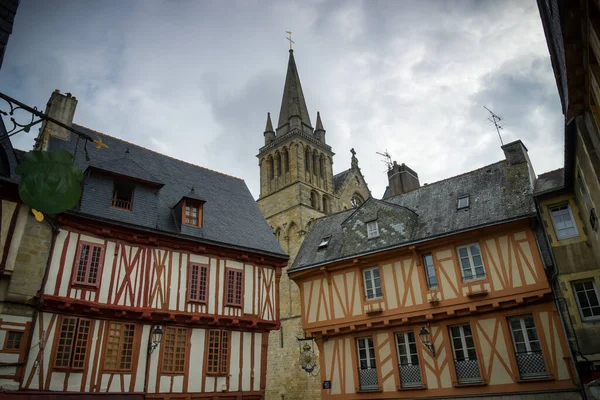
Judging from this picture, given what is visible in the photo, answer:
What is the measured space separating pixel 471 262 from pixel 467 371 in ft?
9.83

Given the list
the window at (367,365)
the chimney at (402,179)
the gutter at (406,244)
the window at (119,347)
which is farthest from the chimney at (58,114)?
the chimney at (402,179)

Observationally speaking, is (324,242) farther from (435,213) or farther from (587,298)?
(587,298)

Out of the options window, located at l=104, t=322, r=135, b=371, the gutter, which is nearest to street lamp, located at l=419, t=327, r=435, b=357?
the gutter

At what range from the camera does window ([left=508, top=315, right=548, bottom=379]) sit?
37.6 ft

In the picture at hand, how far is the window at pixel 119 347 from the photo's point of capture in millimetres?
10930

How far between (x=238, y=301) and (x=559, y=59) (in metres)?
10.2

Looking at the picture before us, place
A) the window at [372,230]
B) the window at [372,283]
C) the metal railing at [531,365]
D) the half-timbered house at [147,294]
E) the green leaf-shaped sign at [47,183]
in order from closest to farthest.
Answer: the green leaf-shaped sign at [47,183] < the half-timbered house at [147,294] < the metal railing at [531,365] < the window at [372,283] < the window at [372,230]

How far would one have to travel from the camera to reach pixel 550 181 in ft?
43.7

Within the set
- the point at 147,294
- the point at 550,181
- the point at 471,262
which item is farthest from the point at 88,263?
the point at 550,181

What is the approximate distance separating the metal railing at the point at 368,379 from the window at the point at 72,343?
7.91 meters

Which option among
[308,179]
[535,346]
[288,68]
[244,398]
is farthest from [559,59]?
[288,68]

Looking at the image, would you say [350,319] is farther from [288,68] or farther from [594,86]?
[288,68]

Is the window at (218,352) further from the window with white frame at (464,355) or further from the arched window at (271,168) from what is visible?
the arched window at (271,168)

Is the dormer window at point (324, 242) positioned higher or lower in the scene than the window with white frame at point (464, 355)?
higher
